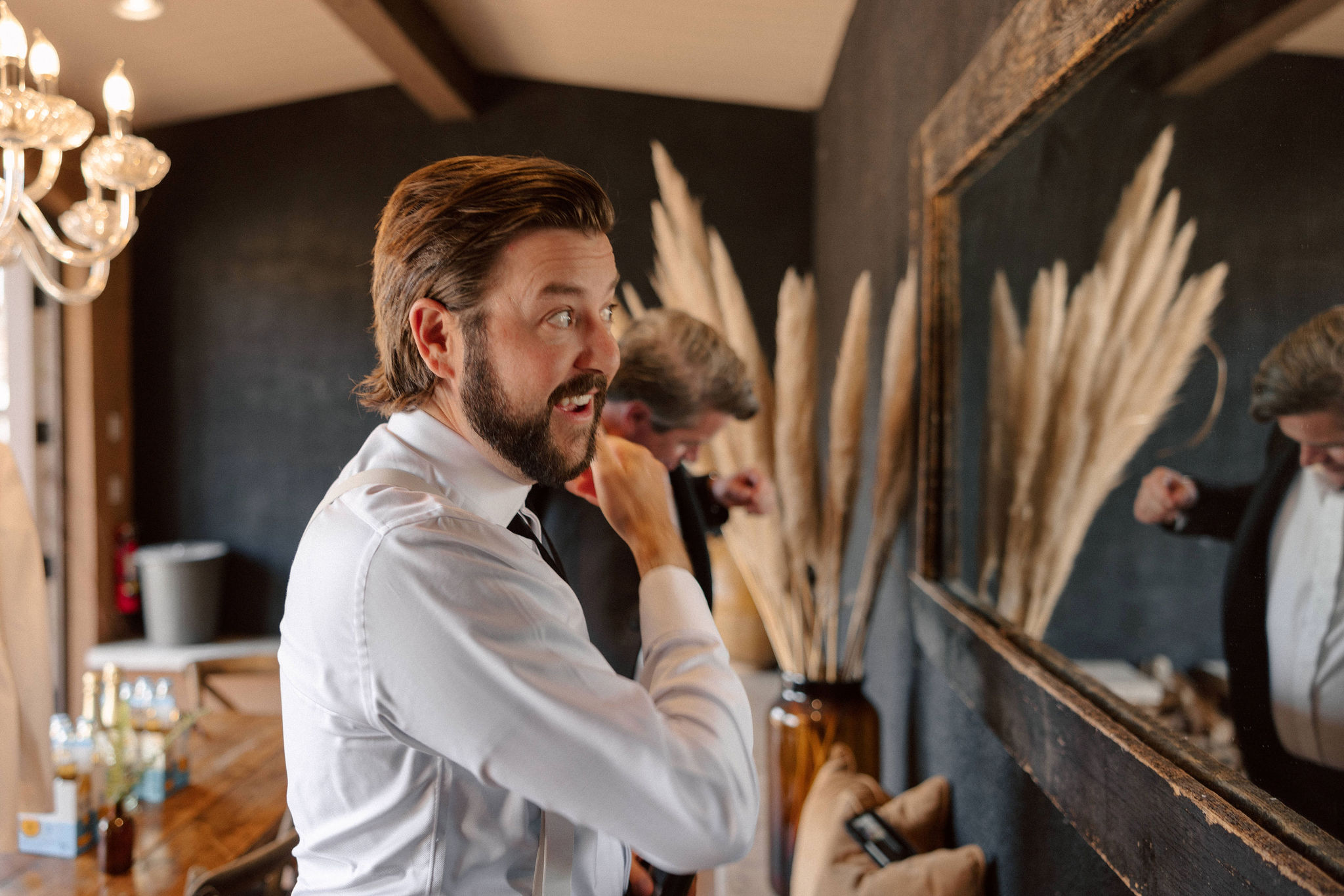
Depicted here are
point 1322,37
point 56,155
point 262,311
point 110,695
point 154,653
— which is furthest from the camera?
point 262,311

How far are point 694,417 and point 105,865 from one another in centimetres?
143

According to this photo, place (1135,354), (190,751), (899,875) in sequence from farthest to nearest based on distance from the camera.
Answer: (190,751)
(899,875)
(1135,354)

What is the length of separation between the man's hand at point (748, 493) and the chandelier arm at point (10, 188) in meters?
1.41

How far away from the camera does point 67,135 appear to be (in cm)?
155

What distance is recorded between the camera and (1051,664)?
118 centimetres

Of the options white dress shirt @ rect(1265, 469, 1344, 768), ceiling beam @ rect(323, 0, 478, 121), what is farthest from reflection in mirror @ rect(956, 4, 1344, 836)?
ceiling beam @ rect(323, 0, 478, 121)

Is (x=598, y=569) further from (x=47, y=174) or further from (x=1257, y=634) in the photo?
(x=47, y=174)

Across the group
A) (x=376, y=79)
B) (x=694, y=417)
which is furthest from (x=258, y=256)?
(x=694, y=417)

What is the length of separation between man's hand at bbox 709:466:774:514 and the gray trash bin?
12.3ft

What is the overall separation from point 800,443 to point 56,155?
162 centimetres

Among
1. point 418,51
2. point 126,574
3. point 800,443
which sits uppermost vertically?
point 418,51

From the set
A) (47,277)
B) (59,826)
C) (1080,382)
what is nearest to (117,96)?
(47,277)

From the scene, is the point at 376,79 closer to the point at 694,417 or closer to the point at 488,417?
the point at 694,417

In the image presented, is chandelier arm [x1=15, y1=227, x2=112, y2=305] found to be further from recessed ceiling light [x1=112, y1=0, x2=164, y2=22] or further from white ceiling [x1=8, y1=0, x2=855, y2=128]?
recessed ceiling light [x1=112, y1=0, x2=164, y2=22]
